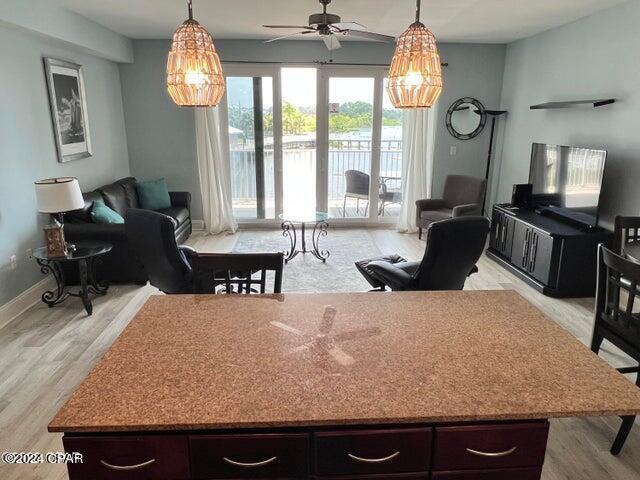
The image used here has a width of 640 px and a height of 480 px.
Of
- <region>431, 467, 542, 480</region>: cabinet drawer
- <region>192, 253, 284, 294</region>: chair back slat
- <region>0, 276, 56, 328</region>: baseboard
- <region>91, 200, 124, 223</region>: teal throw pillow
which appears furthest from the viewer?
<region>91, 200, 124, 223</region>: teal throw pillow

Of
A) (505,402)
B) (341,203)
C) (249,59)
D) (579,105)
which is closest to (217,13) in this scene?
(249,59)

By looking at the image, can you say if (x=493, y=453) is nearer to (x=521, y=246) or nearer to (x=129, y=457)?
(x=129, y=457)

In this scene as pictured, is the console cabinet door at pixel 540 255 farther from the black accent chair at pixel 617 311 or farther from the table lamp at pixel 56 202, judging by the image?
the table lamp at pixel 56 202

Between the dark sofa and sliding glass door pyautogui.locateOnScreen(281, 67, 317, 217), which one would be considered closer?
the dark sofa

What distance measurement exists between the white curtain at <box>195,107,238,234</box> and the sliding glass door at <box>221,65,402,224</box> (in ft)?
0.68


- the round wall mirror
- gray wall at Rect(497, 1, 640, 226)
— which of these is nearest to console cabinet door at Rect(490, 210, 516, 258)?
gray wall at Rect(497, 1, 640, 226)

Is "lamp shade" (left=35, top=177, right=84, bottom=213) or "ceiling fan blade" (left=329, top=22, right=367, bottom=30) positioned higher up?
"ceiling fan blade" (left=329, top=22, right=367, bottom=30)

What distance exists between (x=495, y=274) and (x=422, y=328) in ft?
11.5

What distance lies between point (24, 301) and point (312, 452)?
3.61 meters

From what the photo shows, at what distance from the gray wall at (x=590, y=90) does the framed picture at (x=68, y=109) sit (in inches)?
208

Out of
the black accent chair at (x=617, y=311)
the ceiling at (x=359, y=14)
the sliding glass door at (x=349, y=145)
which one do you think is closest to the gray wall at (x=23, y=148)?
the ceiling at (x=359, y=14)

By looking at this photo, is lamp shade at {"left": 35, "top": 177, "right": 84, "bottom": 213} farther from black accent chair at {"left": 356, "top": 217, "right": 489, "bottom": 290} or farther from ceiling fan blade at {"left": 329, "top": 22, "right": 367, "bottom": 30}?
black accent chair at {"left": 356, "top": 217, "right": 489, "bottom": 290}

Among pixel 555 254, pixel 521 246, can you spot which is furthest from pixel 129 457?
pixel 521 246

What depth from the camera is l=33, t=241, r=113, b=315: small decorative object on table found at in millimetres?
3525
